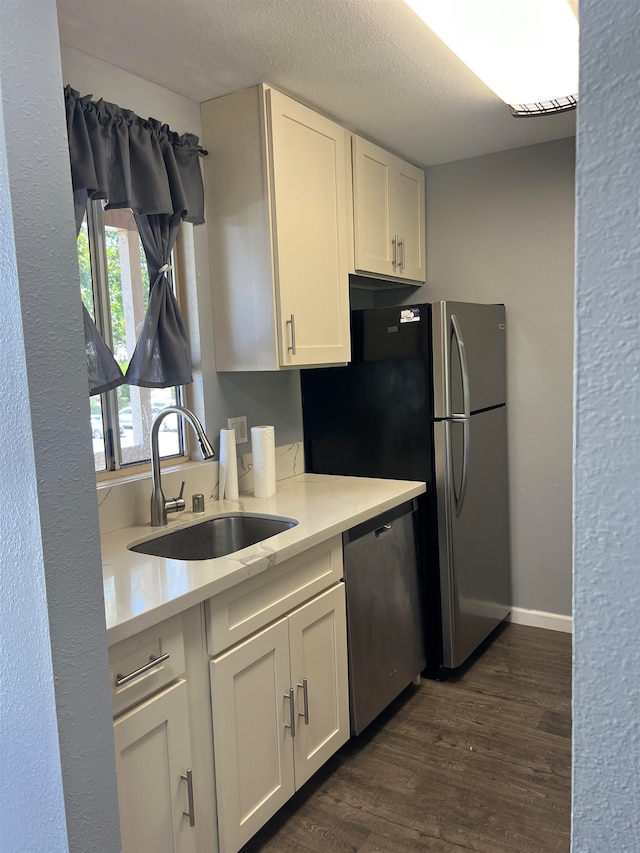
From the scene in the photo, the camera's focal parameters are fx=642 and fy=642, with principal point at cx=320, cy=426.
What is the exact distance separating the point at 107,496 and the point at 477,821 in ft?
5.01

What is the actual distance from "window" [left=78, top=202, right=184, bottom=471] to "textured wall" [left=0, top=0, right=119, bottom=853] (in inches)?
39.1

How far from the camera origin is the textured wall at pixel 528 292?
10.0ft

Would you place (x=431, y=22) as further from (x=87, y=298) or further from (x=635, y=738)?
(x=635, y=738)

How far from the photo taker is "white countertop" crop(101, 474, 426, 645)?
149 cm

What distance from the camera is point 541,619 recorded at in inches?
128

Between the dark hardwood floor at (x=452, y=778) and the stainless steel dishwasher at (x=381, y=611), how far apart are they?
14 centimetres

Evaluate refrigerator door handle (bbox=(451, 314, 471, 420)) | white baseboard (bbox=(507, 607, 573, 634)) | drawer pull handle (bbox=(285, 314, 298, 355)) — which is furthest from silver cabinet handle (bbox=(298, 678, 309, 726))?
white baseboard (bbox=(507, 607, 573, 634))

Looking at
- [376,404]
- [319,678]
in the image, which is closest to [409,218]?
[376,404]

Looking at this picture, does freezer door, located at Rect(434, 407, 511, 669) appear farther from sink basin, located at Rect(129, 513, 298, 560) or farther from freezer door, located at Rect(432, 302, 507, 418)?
sink basin, located at Rect(129, 513, 298, 560)

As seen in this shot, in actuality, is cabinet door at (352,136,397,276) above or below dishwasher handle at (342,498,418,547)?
above

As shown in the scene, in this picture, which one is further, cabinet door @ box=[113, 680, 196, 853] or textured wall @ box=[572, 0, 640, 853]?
cabinet door @ box=[113, 680, 196, 853]

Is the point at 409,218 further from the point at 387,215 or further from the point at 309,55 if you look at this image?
the point at 309,55

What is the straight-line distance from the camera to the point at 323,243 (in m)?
2.53

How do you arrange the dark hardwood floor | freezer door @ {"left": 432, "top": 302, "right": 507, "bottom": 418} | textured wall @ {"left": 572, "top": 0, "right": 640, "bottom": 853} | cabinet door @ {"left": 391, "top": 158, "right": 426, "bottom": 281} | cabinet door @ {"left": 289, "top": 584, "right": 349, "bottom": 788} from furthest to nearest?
1. cabinet door @ {"left": 391, "top": 158, "right": 426, "bottom": 281}
2. freezer door @ {"left": 432, "top": 302, "right": 507, "bottom": 418}
3. cabinet door @ {"left": 289, "top": 584, "right": 349, "bottom": 788}
4. the dark hardwood floor
5. textured wall @ {"left": 572, "top": 0, "right": 640, "bottom": 853}
